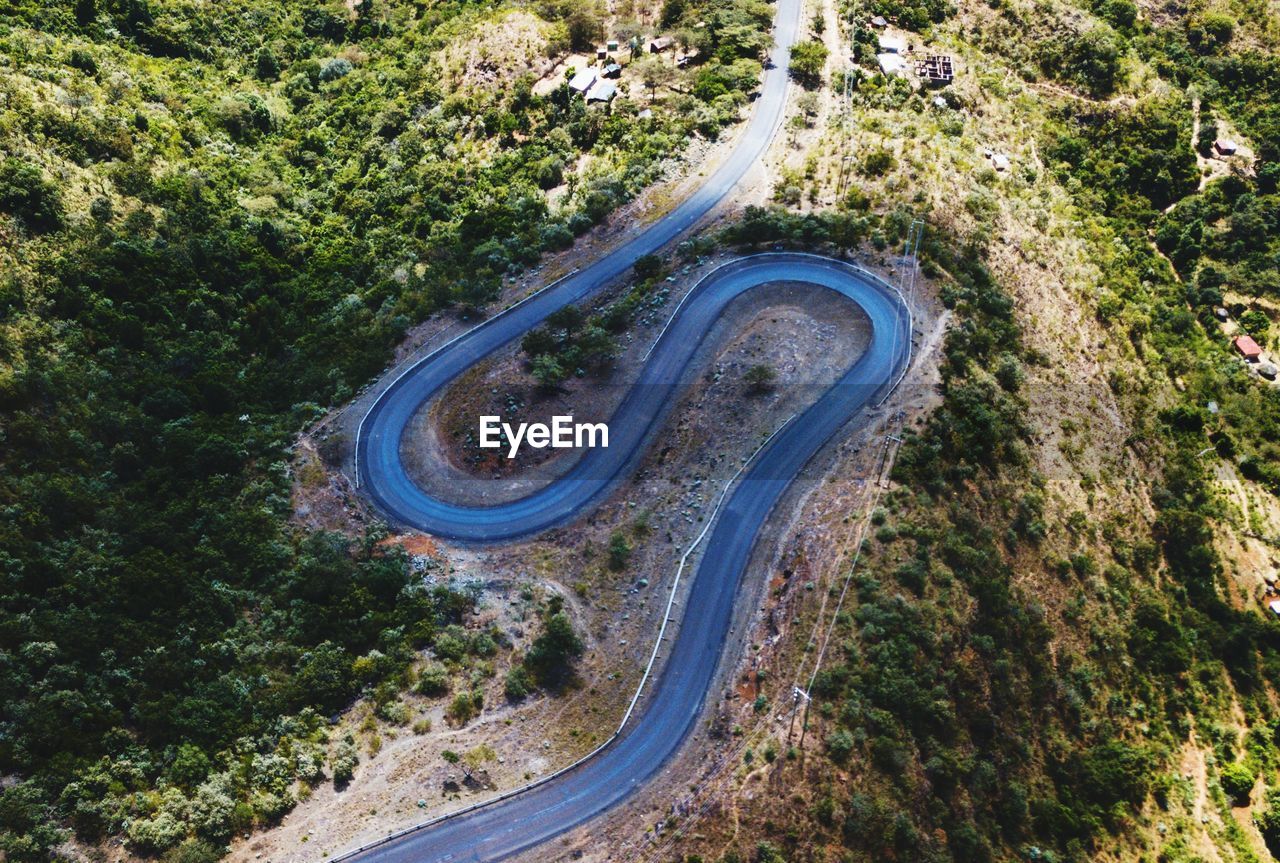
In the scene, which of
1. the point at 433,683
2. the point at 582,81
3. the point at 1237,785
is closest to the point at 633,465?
the point at 433,683

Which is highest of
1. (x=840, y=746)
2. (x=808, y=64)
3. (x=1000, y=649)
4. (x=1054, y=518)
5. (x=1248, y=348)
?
(x=808, y=64)

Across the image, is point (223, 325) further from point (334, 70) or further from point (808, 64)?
point (808, 64)

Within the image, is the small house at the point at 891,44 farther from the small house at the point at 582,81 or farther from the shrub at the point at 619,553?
the shrub at the point at 619,553

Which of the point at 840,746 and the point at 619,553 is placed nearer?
the point at 840,746

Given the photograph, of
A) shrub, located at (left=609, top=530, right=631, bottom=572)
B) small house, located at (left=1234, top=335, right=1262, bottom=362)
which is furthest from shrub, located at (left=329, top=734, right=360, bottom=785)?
small house, located at (left=1234, top=335, right=1262, bottom=362)

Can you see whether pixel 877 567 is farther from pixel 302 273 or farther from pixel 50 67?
pixel 50 67

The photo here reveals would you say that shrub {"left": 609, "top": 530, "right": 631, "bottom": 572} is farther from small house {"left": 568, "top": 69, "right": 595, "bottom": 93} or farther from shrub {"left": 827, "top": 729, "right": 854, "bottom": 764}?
small house {"left": 568, "top": 69, "right": 595, "bottom": 93}

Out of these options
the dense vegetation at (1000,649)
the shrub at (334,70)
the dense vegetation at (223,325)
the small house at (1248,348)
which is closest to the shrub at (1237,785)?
the dense vegetation at (1000,649)

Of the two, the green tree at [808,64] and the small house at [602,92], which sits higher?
the green tree at [808,64]
